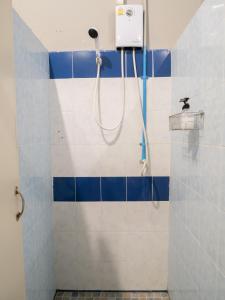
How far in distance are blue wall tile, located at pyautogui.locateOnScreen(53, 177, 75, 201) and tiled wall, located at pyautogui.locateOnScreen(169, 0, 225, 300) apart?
2.57 feet

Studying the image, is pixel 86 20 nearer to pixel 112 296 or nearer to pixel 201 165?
pixel 201 165

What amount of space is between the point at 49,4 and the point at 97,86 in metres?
0.73

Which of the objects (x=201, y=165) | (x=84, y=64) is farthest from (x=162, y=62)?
(x=201, y=165)

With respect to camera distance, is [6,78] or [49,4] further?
[49,4]

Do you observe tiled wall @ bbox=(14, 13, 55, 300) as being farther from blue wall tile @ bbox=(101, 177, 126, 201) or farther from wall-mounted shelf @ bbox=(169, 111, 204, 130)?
wall-mounted shelf @ bbox=(169, 111, 204, 130)

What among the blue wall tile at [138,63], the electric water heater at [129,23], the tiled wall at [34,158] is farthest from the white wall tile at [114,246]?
the electric water heater at [129,23]

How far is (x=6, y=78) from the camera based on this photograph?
33.4 inches

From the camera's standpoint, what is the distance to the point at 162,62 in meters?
1.59

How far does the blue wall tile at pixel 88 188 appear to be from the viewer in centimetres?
167

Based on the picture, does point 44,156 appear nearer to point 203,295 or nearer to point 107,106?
point 107,106

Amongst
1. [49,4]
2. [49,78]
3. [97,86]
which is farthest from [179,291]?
[49,4]

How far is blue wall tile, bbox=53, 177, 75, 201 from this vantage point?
1.68 meters

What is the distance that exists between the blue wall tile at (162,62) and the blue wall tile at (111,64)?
27 cm

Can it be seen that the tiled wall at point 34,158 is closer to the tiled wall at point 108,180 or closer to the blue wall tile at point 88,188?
the tiled wall at point 108,180
